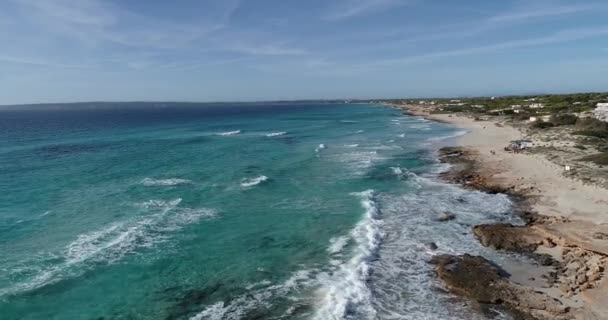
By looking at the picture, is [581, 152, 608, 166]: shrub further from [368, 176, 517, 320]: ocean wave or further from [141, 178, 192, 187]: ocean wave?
[141, 178, 192, 187]: ocean wave

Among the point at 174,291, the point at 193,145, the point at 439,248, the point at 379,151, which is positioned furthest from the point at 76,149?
the point at 439,248

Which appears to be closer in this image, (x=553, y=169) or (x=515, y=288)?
(x=515, y=288)

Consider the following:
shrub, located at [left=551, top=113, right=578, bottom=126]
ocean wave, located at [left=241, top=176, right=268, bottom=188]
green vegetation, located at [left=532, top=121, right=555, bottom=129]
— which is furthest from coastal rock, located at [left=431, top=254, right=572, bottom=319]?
shrub, located at [left=551, top=113, right=578, bottom=126]

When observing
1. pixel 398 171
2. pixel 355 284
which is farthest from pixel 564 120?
pixel 355 284

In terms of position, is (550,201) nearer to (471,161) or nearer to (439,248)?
(439,248)

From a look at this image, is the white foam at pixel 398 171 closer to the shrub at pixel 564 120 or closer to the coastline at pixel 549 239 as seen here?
the coastline at pixel 549 239

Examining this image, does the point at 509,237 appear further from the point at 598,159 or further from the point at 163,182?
the point at 163,182
